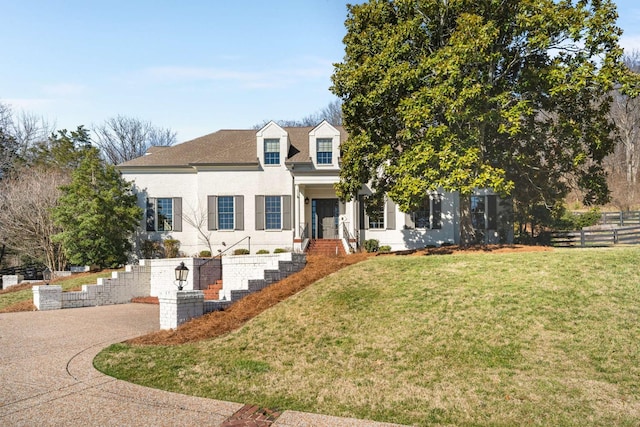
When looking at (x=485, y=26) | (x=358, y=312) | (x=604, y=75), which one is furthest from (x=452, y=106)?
(x=358, y=312)

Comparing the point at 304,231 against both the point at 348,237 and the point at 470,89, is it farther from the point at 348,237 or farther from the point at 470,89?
the point at 470,89

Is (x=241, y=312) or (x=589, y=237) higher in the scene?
(x=589, y=237)

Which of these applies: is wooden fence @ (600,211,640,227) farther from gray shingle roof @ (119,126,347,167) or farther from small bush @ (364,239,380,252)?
gray shingle roof @ (119,126,347,167)

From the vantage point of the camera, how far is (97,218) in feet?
72.3

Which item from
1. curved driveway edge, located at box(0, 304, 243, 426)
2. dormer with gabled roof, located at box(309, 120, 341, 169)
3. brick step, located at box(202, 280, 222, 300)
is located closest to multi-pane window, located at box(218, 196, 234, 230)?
dormer with gabled roof, located at box(309, 120, 341, 169)

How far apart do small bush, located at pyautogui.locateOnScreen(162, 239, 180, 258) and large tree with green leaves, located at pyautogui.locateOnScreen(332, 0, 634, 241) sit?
31.7 feet

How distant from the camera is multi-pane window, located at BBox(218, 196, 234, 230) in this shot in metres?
24.0

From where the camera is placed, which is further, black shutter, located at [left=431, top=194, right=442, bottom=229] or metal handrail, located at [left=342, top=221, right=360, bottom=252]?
black shutter, located at [left=431, top=194, right=442, bottom=229]

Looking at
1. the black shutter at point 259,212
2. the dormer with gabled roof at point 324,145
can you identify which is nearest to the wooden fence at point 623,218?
the dormer with gabled roof at point 324,145

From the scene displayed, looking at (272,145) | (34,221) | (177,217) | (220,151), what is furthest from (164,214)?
(34,221)

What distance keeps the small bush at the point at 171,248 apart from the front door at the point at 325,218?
6.79 metres

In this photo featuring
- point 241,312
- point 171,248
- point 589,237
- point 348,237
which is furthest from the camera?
point 171,248

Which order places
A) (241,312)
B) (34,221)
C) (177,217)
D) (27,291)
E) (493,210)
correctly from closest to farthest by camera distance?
1. (241,312)
2. (27,291)
3. (493,210)
4. (177,217)
5. (34,221)

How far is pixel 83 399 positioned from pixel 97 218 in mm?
16522
